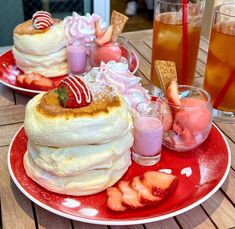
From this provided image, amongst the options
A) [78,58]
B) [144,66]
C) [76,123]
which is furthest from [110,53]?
[76,123]

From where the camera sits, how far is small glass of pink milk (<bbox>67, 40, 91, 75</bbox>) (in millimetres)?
1279

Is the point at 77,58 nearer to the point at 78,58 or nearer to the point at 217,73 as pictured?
the point at 78,58

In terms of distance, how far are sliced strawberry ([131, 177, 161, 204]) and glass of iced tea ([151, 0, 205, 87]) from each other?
1.79 feet

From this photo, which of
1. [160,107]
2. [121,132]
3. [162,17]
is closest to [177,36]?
[162,17]

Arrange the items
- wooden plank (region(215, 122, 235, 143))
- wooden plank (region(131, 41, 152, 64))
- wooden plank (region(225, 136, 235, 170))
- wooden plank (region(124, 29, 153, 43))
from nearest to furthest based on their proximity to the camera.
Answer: wooden plank (region(225, 136, 235, 170)) → wooden plank (region(215, 122, 235, 143)) → wooden plank (region(131, 41, 152, 64)) → wooden plank (region(124, 29, 153, 43))

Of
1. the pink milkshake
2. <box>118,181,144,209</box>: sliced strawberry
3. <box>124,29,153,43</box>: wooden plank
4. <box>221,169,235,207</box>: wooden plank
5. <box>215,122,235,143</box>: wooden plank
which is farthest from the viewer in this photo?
<box>124,29,153,43</box>: wooden plank

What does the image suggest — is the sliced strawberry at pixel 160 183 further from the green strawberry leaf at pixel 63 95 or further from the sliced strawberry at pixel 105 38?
the sliced strawberry at pixel 105 38

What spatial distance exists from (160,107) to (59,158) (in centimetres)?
30

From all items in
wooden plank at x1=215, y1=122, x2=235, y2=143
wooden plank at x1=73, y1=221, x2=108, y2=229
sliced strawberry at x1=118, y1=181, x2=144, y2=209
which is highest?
sliced strawberry at x1=118, y1=181, x2=144, y2=209

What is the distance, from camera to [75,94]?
77 centimetres

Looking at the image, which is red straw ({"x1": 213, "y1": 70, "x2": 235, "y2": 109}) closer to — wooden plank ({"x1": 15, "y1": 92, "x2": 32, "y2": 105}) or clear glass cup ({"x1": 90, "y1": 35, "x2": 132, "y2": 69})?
clear glass cup ({"x1": 90, "y1": 35, "x2": 132, "y2": 69})

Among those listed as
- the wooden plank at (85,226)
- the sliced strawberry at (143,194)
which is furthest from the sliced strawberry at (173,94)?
the wooden plank at (85,226)

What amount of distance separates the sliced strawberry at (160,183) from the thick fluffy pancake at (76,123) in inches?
4.2

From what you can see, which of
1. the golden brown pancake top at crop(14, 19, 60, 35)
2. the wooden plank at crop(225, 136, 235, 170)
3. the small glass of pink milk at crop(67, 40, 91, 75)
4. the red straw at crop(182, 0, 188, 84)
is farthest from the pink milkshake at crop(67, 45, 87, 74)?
the wooden plank at crop(225, 136, 235, 170)
